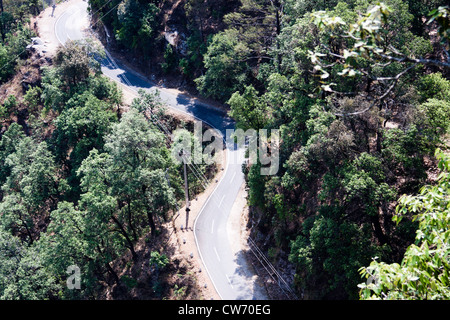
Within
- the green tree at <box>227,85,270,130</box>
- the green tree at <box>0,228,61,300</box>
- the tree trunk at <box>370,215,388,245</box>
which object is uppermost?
the green tree at <box>227,85,270,130</box>

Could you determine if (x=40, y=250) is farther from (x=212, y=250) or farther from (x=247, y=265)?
(x=247, y=265)

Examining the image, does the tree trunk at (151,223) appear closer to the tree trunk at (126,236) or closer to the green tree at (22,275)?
the tree trunk at (126,236)

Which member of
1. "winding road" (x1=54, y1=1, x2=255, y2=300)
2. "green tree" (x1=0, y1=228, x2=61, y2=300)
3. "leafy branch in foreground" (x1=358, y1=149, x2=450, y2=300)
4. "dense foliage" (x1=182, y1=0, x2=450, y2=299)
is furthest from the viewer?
"green tree" (x1=0, y1=228, x2=61, y2=300)

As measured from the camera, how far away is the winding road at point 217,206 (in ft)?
127

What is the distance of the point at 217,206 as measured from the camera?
47.3m

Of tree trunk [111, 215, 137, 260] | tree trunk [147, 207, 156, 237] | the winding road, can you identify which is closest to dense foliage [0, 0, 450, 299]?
tree trunk [147, 207, 156, 237]

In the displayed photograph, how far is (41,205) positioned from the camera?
5303cm

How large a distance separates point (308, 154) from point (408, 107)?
857 cm

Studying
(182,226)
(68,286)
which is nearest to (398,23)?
(182,226)

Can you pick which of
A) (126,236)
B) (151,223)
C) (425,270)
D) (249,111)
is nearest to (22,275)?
(126,236)

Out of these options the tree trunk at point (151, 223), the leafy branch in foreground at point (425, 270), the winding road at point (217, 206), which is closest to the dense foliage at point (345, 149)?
the winding road at point (217, 206)

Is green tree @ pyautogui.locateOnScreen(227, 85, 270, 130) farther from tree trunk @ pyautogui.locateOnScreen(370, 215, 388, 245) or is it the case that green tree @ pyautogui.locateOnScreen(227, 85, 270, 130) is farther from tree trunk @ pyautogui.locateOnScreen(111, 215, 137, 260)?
tree trunk @ pyautogui.locateOnScreen(370, 215, 388, 245)

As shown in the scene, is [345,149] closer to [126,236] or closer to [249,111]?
[249,111]

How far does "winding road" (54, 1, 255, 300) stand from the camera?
127ft
